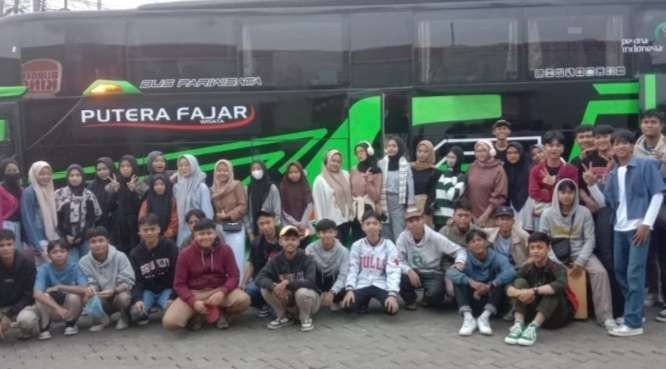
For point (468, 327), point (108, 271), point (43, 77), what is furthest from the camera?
point (43, 77)

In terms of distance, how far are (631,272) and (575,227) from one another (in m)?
0.72

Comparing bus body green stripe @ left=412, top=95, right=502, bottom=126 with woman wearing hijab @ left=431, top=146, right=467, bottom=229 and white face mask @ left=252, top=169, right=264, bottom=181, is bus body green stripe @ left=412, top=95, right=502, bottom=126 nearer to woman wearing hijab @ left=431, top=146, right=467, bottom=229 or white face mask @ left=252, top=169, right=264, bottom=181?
woman wearing hijab @ left=431, top=146, right=467, bottom=229

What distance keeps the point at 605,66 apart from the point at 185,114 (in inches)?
204

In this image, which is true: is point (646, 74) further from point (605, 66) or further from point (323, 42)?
point (323, 42)

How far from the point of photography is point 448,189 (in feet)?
25.3

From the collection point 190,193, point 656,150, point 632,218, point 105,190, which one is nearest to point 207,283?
point 190,193

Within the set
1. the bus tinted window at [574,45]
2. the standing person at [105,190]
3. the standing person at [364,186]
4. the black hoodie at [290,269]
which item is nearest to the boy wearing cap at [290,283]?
the black hoodie at [290,269]

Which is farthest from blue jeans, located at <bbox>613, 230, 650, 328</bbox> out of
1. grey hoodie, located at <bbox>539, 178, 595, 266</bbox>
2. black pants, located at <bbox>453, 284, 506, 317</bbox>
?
black pants, located at <bbox>453, 284, 506, 317</bbox>

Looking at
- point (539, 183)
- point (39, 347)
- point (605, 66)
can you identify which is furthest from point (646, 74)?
point (39, 347)

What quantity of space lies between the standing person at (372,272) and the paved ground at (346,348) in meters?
0.20

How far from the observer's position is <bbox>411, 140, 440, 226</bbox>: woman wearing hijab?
786 centimetres

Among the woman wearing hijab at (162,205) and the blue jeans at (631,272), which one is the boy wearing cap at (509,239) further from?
the woman wearing hijab at (162,205)

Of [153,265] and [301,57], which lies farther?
[301,57]

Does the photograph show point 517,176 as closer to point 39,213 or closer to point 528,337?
point 528,337
